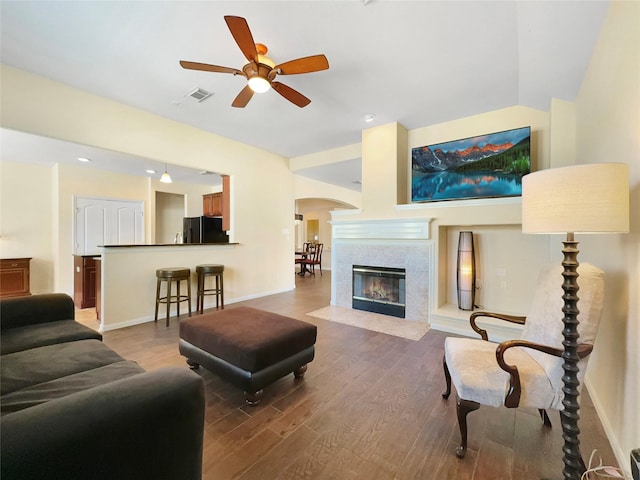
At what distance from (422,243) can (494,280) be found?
3.43 ft

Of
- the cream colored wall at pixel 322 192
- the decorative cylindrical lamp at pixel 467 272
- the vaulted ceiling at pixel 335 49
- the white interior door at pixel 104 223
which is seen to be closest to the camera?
the vaulted ceiling at pixel 335 49

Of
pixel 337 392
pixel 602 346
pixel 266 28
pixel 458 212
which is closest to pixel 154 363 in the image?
pixel 337 392

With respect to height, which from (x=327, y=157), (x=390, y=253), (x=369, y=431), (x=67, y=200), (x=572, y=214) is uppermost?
(x=327, y=157)

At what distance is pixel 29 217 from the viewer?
5016mm

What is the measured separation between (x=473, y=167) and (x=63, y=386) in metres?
4.26

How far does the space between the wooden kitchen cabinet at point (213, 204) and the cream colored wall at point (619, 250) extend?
556 centimetres

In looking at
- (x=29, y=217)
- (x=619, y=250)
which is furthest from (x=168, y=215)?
(x=619, y=250)

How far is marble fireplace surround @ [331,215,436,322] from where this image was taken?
12.1 ft

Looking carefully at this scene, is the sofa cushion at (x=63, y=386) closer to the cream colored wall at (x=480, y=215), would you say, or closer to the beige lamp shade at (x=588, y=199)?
the beige lamp shade at (x=588, y=199)

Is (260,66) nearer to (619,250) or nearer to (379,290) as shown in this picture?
(619,250)

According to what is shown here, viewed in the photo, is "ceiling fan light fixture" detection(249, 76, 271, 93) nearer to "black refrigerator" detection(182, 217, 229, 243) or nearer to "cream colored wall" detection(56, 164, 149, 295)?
"black refrigerator" detection(182, 217, 229, 243)

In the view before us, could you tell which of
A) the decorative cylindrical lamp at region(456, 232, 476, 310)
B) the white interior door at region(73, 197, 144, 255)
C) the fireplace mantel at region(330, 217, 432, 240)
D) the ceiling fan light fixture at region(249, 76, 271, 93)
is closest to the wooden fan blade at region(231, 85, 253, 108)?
the ceiling fan light fixture at region(249, 76, 271, 93)

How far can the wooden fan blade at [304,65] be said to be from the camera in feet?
6.98

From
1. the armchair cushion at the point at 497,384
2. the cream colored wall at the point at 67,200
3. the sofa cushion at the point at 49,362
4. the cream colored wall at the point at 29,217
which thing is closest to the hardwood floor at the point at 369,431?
the armchair cushion at the point at 497,384
